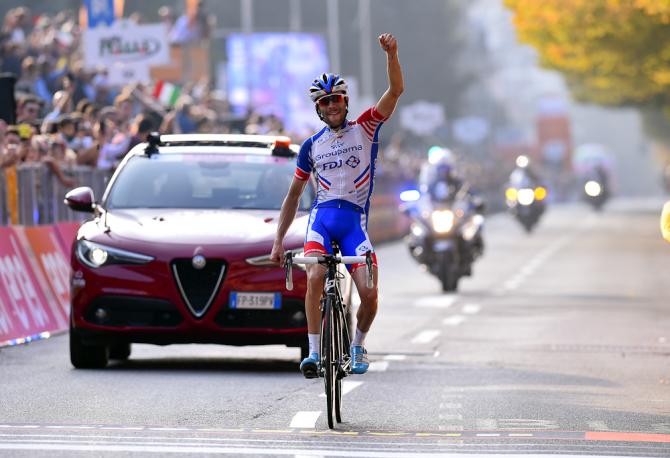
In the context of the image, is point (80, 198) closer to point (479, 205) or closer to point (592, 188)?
point (479, 205)

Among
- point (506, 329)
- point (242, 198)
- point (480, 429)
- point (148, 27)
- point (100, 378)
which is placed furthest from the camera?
point (148, 27)

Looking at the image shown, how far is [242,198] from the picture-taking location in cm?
1490

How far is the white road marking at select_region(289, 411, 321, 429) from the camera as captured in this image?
1069cm

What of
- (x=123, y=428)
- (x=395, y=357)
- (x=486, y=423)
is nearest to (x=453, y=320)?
(x=395, y=357)

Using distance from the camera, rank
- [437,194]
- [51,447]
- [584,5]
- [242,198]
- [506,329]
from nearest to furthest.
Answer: [51,447], [242,198], [506,329], [437,194], [584,5]

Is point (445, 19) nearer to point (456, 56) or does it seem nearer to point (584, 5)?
point (456, 56)

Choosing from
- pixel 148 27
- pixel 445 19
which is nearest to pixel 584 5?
pixel 148 27

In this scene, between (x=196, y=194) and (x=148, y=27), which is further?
(x=148, y=27)

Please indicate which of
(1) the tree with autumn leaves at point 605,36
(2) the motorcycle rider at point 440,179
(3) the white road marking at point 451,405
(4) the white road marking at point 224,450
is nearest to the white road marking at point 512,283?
(2) the motorcycle rider at point 440,179

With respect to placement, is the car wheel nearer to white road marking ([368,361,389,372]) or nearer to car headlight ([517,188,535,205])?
white road marking ([368,361,389,372])

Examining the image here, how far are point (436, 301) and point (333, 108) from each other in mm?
12058

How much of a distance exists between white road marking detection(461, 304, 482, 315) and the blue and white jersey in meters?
9.77

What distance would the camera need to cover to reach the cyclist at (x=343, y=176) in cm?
1119

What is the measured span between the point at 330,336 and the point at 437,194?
563 inches
